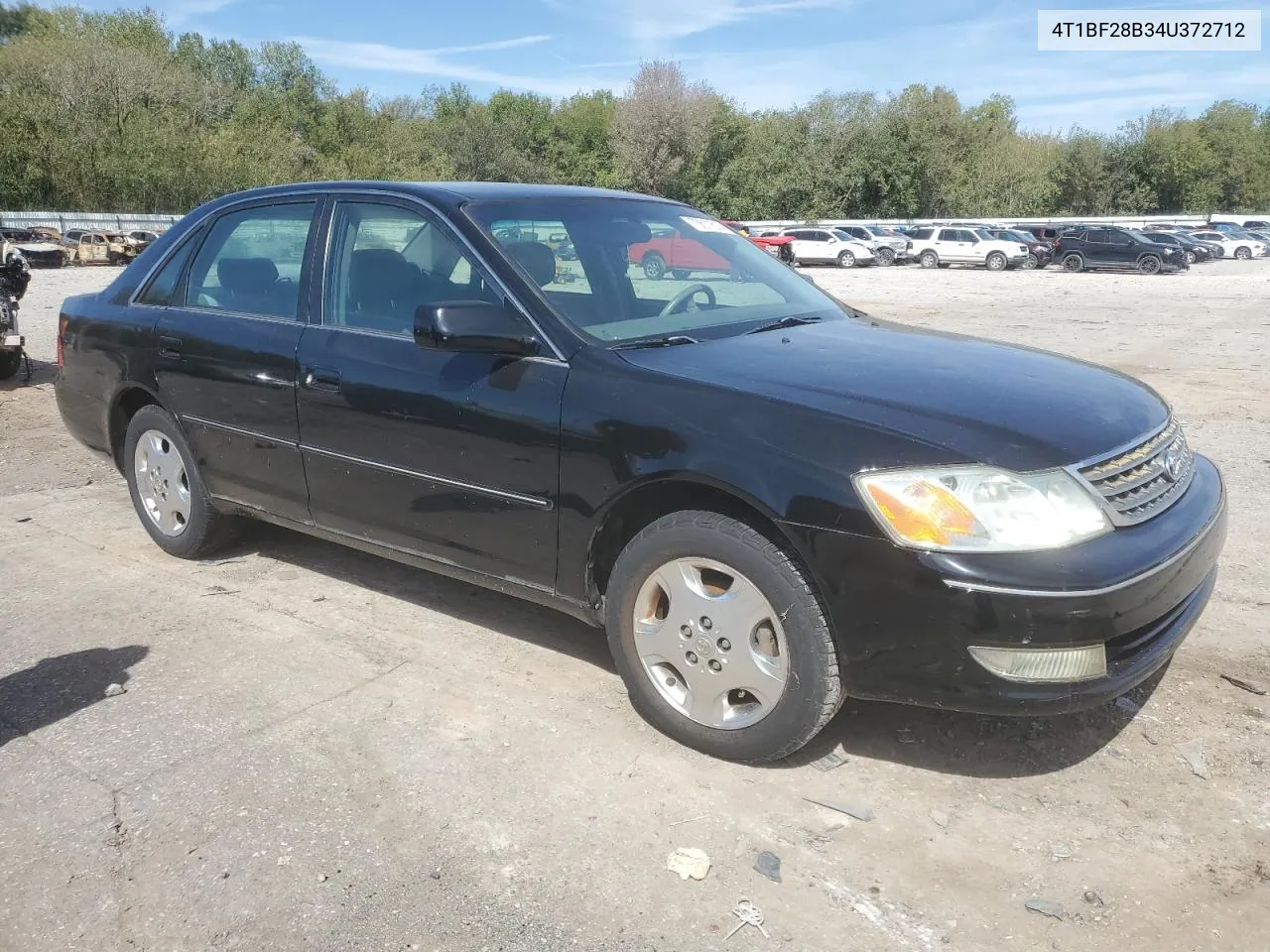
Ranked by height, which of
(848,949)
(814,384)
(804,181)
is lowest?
(848,949)

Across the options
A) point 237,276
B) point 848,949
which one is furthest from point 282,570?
point 848,949

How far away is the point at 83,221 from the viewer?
42688 mm

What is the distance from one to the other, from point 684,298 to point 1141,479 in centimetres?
171

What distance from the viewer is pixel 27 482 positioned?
21.5 feet

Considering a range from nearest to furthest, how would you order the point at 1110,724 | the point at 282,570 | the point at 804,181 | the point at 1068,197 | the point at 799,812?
the point at 799,812 → the point at 1110,724 → the point at 282,570 → the point at 804,181 → the point at 1068,197

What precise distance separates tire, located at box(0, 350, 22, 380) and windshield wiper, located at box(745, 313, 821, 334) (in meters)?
8.76

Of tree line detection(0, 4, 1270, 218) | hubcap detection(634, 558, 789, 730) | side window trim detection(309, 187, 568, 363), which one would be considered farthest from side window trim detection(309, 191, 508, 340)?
tree line detection(0, 4, 1270, 218)

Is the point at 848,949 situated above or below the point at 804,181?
below

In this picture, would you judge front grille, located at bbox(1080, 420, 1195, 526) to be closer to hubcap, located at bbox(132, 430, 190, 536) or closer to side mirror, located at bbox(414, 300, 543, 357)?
side mirror, located at bbox(414, 300, 543, 357)

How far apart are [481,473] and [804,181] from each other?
63.3 metres

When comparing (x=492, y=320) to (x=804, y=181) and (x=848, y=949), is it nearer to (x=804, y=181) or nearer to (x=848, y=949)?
(x=848, y=949)

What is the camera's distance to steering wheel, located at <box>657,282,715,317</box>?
3832 millimetres

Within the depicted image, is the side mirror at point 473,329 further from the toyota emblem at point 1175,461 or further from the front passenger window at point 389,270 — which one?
the toyota emblem at point 1175,461

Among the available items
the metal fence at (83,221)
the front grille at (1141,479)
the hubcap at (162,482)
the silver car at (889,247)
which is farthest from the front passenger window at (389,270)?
the metal fence at (83,221)
